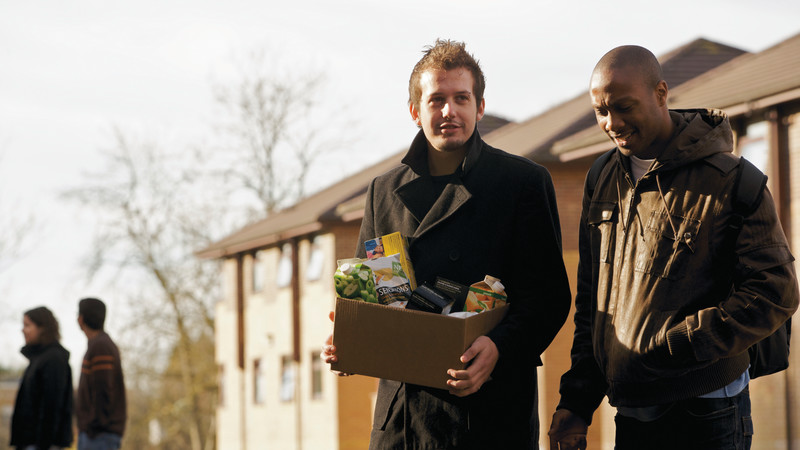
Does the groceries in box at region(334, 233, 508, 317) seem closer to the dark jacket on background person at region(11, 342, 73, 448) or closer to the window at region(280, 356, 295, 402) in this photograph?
the dark jacket on background person at region(11, 342, 73, 448)

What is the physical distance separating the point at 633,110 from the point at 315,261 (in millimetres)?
32533

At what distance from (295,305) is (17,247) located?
823 centimetres

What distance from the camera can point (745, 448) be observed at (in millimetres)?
3904

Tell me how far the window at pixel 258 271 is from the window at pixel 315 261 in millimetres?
4422

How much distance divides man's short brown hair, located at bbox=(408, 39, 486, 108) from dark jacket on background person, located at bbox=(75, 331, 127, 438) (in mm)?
7209

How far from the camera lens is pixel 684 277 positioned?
12.7 ft

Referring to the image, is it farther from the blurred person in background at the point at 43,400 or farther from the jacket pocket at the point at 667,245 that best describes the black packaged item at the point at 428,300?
the blurred person in background at the point at 43,400

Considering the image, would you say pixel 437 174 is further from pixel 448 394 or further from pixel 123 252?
pixel 123 252

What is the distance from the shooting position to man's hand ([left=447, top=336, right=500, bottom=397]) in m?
4.14

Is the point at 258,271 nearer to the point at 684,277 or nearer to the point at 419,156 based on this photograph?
the point at 419,156

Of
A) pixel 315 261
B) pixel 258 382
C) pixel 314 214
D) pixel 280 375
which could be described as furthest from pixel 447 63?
pixel 258 382

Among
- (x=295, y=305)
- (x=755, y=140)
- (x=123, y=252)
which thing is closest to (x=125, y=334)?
(x=123, y=252)

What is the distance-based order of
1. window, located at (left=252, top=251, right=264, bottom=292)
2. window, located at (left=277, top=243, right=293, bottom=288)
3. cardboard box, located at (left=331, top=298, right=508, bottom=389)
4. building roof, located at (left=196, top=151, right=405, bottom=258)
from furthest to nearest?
window, located at (left=252, top=251, right=264, bottom=292) → window, located at (left=277, top=243, right=293, bottom=288) → building roof, located at (left=196, top=151, right=405, bottom=258) → cardboard box, located at (left=331, top=298, right=508, bottom=389)

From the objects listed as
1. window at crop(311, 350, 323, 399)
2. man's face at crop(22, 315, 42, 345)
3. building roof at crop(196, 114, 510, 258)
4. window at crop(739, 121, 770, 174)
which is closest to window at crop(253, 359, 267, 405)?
building roof at crop(196, 114, 510, 258)
